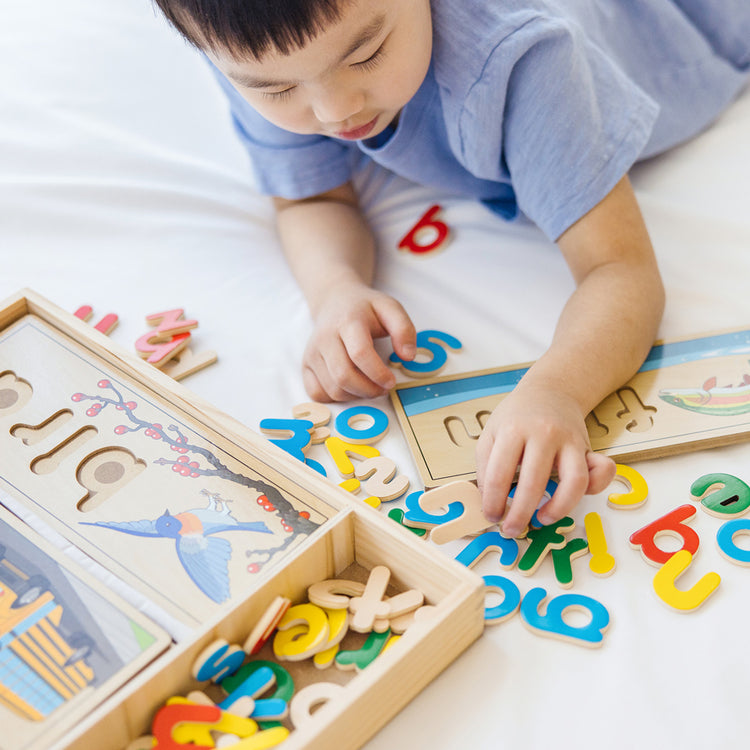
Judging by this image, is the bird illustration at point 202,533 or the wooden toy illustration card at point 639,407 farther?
the wooden toy illustration card at point 639,407

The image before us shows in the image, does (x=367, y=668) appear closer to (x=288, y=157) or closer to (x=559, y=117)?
(x=559, y=117)

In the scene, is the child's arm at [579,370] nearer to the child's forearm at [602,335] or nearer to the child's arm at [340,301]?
the child's forearm at [602,335]

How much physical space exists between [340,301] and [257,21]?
274 millimetres

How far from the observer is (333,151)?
0.94m

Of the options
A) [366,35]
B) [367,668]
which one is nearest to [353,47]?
[366,35]

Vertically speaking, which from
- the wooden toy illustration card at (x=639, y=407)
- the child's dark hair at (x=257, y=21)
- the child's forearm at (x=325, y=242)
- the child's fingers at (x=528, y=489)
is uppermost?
the child's dark hair at (x=257, y=21)

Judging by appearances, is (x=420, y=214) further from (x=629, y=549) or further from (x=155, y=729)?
(x=155, y=729)

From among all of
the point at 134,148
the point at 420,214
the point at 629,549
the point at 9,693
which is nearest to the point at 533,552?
the point at 629,549

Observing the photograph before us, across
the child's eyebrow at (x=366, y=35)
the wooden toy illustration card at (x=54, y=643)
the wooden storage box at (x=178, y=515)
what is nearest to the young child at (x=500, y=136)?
the child's eyebrow at (x=366, y=35)

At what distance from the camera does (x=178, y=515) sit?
59cm

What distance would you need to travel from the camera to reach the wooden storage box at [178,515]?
487 mm

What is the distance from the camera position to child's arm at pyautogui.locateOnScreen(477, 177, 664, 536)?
2.00 ft

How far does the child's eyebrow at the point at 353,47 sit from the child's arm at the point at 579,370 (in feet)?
0.85

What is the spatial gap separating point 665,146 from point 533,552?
1.79 ft
